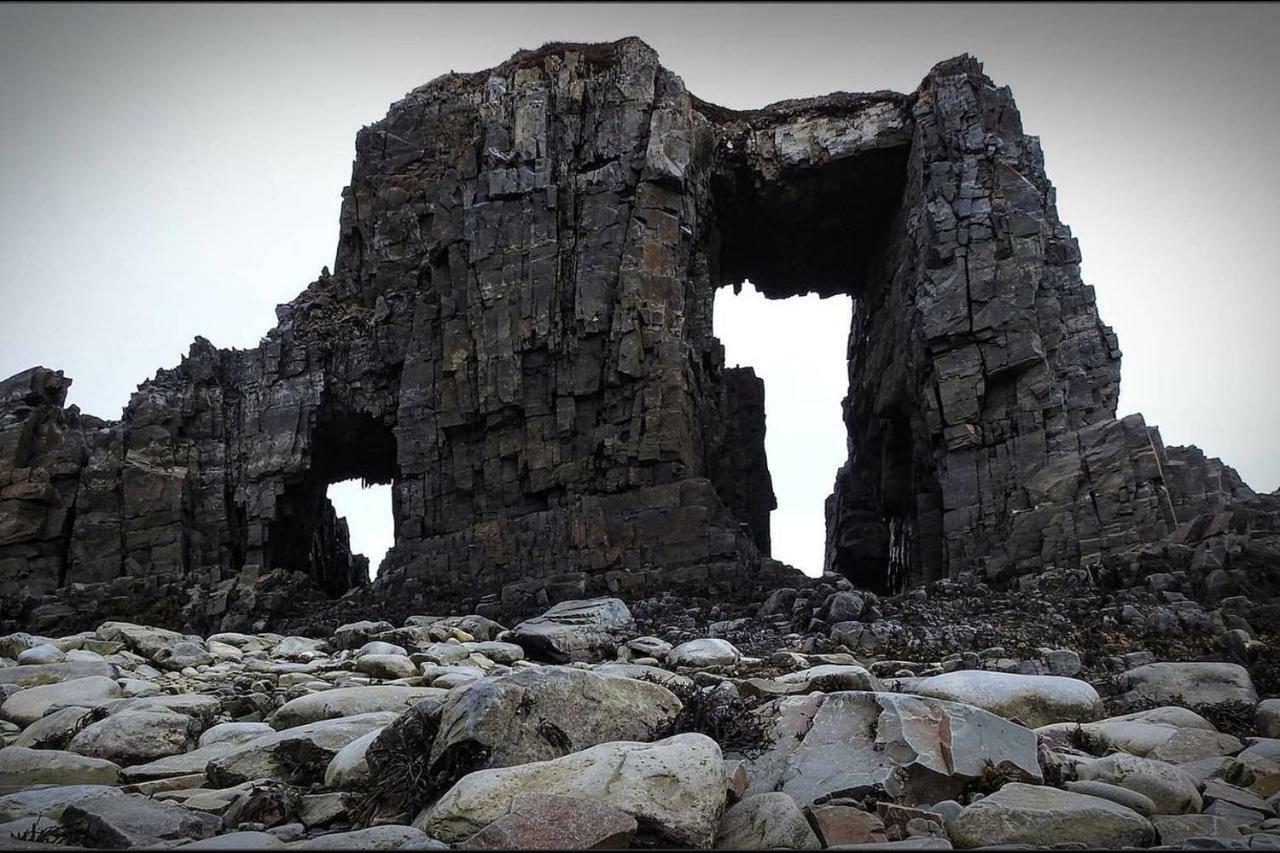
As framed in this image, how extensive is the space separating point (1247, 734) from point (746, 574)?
15996mm

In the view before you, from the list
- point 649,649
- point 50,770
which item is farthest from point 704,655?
point 50,770

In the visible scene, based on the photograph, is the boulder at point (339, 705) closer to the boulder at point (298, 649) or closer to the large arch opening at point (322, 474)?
the boulder at point (298, 649)

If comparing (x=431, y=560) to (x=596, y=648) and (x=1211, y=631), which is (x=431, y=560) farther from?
(x=1211, y=631)

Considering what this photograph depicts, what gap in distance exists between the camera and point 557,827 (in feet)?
20.1

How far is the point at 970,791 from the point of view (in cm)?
777

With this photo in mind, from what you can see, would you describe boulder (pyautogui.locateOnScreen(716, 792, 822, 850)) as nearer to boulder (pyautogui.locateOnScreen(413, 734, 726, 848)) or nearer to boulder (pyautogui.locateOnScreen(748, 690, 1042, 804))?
boulder (pyautogui.locateOnScreen(413, 734, 726, 848))

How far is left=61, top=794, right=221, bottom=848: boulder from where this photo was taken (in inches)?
274

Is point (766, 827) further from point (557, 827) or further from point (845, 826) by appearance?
point (557, 827)

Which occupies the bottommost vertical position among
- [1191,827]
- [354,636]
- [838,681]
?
[1191,827]

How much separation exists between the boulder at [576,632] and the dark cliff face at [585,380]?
4.39 metres

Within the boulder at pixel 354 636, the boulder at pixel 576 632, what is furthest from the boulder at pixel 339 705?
the boulder at pixel 354 636

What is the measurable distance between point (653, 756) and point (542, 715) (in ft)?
4.18

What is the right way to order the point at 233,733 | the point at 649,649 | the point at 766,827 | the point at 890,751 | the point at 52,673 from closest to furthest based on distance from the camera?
the point at 766,827
the point at 890,751
the point at 233,733
the point at 52,673
the point at 649,649

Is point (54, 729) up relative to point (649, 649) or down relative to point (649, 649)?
down
